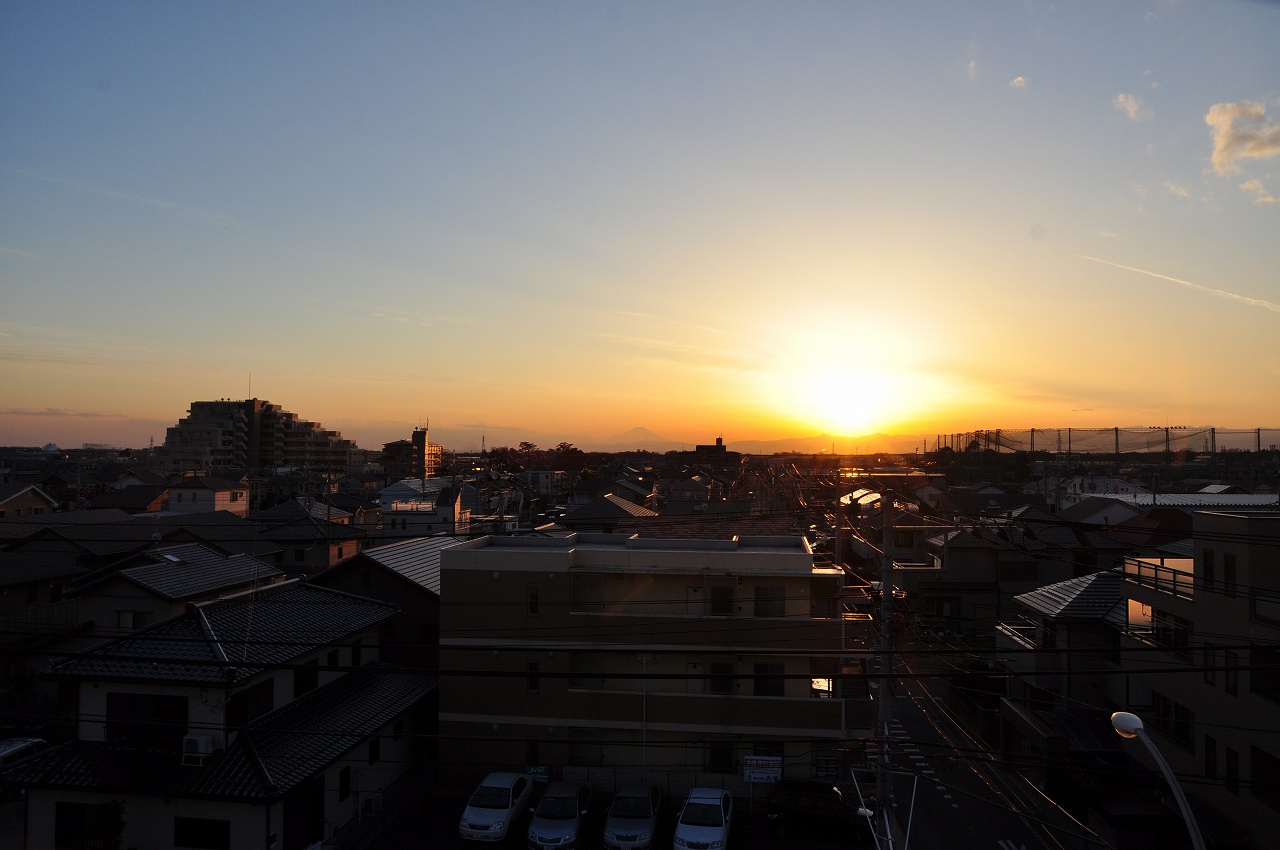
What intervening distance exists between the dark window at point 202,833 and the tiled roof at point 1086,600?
438 inches

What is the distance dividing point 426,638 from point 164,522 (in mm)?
13253

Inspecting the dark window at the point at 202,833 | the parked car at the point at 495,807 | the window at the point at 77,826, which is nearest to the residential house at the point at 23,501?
the window at the point at 77,826

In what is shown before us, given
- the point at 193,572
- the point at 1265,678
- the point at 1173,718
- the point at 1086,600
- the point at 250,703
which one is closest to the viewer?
the point at 1265,678

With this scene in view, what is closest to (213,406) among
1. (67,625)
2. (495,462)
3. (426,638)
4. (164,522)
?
(495,462)

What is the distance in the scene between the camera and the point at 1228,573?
27.7 ft

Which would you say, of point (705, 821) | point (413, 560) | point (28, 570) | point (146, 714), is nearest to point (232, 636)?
point (146, 714)

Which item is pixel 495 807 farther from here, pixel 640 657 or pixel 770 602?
pixel 770 602

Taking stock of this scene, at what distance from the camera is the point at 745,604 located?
10430 millimetres

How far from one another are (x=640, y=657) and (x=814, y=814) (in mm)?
2929

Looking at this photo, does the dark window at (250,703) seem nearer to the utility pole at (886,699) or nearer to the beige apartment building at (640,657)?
the beige apartment building at (640,657)

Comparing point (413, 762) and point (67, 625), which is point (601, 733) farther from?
point (67, 625)

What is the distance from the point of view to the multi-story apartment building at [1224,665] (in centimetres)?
763

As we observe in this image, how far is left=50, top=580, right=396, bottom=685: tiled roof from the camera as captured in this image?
8.32 metres

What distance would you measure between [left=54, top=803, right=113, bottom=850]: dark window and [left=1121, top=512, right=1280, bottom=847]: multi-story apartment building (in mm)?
10659
